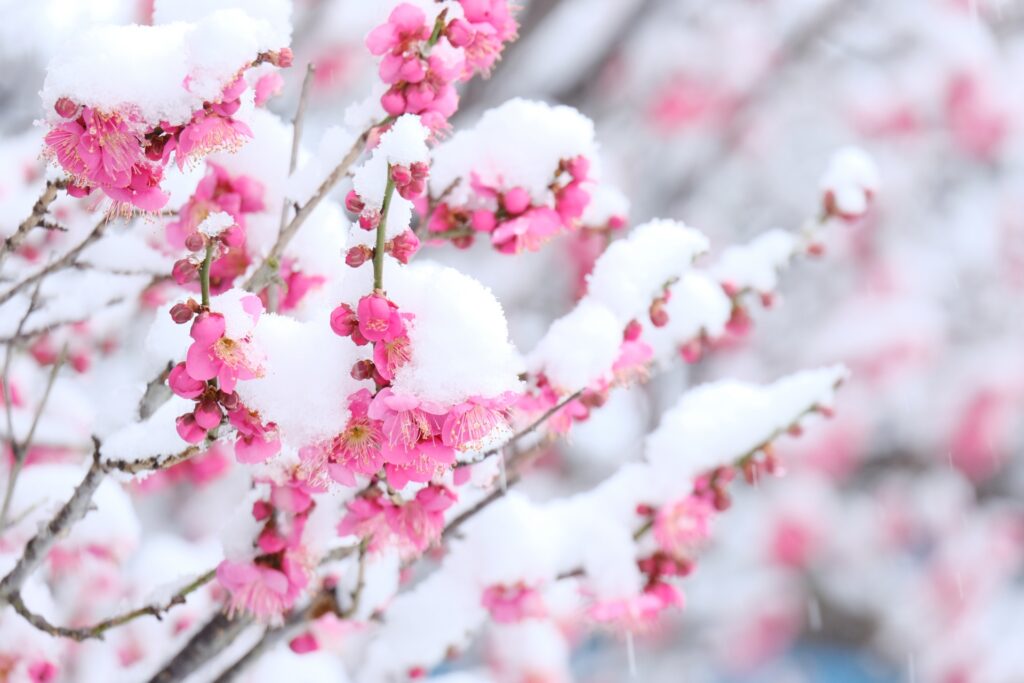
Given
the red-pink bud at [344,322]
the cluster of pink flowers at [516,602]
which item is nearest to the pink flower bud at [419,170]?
the red-pink bud at [344,322]

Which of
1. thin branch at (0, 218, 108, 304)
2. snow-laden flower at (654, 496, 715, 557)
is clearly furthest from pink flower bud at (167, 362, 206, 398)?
snow-laden flower at (654, 496, 715, 557)

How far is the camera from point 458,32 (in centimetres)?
99

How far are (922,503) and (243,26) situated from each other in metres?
5.39

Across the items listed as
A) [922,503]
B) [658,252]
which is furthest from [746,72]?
[658,252]

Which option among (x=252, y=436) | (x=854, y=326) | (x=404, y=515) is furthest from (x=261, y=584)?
(x=854, y=326)

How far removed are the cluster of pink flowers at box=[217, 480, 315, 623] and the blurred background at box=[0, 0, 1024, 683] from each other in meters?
2.87

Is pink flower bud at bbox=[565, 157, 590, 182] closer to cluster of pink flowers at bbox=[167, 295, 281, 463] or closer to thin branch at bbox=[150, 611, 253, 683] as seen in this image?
cluster of pink flowers at bbox=[167, 295, 281, 463]

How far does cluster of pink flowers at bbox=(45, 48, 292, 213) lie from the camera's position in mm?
809

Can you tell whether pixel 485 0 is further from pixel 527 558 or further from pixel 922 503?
pixel 922 503

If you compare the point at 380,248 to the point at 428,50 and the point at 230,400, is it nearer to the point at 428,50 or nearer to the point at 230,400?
the point at 230,400

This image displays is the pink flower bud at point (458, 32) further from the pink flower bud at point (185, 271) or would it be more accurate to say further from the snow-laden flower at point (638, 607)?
the snow-laden flower at point (638, 607)

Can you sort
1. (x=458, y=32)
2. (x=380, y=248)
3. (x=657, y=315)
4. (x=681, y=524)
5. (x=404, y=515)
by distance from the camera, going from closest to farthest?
(x=380, y=248)
(x=458, y=32)
(x=404, y=515)
(x=657, y=315)
(x=681, y=524)

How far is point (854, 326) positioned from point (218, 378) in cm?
472

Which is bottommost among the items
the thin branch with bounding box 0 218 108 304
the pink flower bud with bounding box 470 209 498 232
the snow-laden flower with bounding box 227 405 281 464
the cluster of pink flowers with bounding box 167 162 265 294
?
the snow-laden flower with bounding box 227 405 281 464
